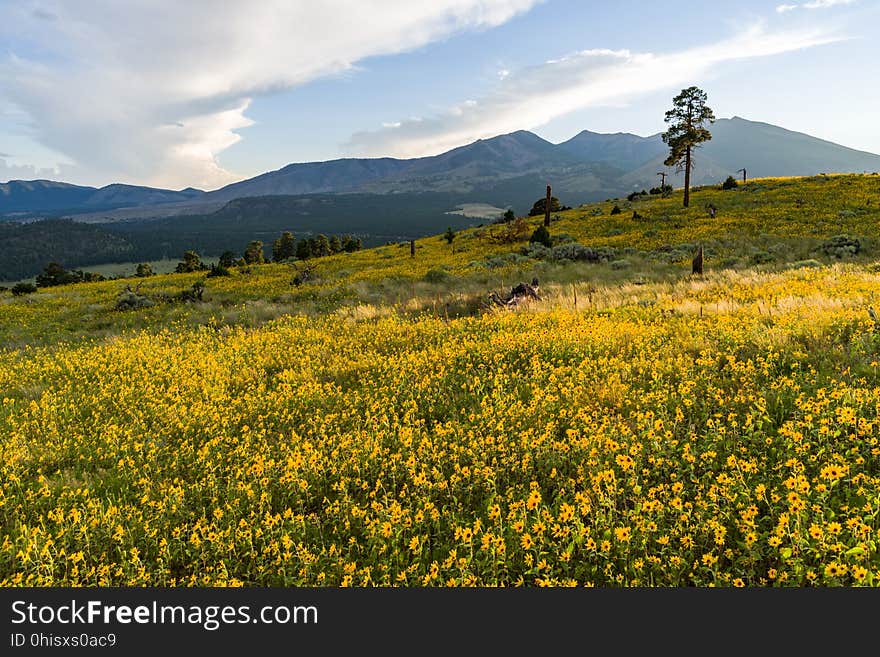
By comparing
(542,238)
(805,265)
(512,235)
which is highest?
(512,235)

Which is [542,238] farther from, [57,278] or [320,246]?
[57,278]

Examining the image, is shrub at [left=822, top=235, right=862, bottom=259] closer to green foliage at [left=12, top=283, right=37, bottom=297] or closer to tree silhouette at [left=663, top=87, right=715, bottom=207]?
tree silhouette at [left=663, top=87, right=715, bottom=207]

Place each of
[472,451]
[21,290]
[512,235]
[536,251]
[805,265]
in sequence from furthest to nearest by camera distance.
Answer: [512,235] → [21,290] → [536,251] → [805,265] → [472,451]

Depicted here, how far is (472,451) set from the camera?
5.48 meters

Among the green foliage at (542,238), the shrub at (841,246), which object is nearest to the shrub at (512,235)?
the green foliage at (542,238)

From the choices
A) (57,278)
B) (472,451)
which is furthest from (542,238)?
(57,278)

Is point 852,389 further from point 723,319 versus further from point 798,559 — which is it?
point 723,319

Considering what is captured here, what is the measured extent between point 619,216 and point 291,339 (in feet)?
127

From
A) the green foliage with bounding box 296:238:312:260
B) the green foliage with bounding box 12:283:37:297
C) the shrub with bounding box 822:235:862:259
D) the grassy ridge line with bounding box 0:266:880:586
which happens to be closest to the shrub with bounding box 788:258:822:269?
the shrub with bounding box 822:235:862:259

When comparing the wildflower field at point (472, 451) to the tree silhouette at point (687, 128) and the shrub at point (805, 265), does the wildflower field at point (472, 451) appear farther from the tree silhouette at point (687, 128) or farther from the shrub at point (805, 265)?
the tree silhouette at point (687, 128)

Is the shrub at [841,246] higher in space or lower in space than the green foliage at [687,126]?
lower

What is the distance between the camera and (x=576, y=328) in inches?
389

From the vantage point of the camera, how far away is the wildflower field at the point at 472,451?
3.78 meters

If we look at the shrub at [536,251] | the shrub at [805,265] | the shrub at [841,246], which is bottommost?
the shrub at [805,265]
